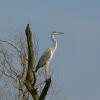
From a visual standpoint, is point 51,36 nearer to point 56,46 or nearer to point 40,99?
point 56,46

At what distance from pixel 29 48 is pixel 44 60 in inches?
174

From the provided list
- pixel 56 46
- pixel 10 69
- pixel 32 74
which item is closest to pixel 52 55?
pixel 56 46

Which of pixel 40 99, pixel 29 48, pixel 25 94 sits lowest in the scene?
pixel 25 94

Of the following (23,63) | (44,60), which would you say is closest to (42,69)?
(44,60)

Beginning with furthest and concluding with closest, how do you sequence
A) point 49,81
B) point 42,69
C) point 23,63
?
1. point 23,63
2. point 42,69
3. point 49,81

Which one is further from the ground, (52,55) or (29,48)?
(29,48)

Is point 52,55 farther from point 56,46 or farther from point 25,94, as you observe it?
point 25,94

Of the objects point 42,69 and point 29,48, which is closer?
point 29,48

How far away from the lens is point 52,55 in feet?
60.7

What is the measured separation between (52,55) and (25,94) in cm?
186

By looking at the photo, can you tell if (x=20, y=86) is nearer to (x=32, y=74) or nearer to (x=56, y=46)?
(x=56, y=46)

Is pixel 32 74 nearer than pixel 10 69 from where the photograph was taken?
Yes

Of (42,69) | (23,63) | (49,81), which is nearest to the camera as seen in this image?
(49,81)

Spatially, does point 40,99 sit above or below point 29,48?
below
